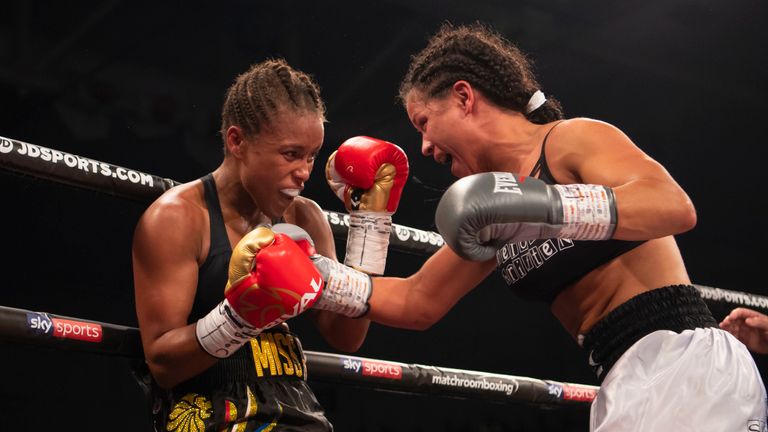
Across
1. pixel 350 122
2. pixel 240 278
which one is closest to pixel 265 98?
pixel 240 278

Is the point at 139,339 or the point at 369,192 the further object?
the point at 369,192

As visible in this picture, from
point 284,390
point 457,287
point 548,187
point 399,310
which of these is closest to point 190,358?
point 284,390

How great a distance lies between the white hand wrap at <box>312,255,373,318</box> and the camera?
1614 millimetres

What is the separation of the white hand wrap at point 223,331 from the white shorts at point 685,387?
0.66 meters

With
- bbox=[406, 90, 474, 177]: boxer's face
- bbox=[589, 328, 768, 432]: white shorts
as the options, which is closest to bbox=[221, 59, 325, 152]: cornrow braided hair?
bbox=[406, 90, 474, 177]: boxer's face

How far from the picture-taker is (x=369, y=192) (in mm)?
1832

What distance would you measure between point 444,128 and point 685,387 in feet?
2.25

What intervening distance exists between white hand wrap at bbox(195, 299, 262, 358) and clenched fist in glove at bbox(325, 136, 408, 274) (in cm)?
38

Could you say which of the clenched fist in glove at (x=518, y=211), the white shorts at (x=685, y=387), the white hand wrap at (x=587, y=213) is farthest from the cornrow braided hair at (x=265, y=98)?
the white shorts at (x=685, y=387)

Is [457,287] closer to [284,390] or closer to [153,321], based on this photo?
[284,390]

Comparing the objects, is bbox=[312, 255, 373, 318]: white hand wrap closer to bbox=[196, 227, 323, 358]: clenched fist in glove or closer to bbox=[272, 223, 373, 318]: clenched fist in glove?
bbox=[272, 223, 373, 318]: clenched fist in glove

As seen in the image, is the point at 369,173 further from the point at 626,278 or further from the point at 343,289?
the point at 626,278

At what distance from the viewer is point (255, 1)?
3.46 m

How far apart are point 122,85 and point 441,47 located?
1.75 m
